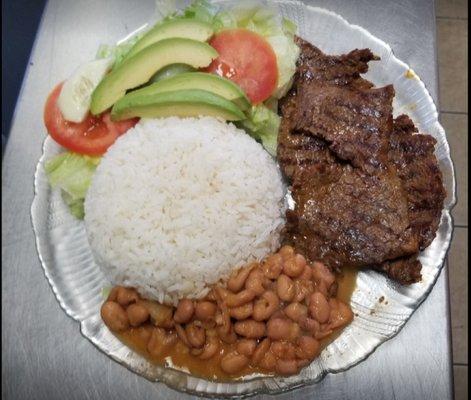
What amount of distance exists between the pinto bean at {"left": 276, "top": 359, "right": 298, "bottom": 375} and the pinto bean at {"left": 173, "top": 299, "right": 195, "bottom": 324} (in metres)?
0.56

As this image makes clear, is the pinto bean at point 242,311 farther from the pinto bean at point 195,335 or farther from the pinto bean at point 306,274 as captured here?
the pinto bean at point 306,274

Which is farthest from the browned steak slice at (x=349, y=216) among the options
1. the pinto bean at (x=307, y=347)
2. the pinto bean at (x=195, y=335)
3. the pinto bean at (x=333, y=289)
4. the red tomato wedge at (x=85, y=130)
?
the red tomato wedge at (x=85, y=130)

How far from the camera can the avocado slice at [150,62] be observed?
2928 mm

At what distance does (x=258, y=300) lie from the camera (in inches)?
110

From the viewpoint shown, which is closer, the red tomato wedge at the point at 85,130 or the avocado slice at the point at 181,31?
the avocado slice at the point at 181,31

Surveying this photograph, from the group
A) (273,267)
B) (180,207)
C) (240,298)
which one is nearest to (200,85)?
(180,207)

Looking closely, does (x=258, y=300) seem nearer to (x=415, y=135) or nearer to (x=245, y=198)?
(x=245, y=198)

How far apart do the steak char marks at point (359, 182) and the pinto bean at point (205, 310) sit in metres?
0.64

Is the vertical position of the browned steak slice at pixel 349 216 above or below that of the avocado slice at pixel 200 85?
below

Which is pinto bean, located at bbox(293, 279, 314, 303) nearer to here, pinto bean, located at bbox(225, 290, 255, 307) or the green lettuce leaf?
pinto bean, located at bbox(225, 290, 255, 307)

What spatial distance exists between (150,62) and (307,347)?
1.89 meters

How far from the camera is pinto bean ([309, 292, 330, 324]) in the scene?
108 inches

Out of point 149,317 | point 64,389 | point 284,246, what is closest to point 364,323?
point 284,246

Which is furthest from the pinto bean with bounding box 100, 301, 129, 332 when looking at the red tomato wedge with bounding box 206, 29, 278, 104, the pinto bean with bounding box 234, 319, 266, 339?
the red tomato wedge with bounding box 206, 29, 278, 104
